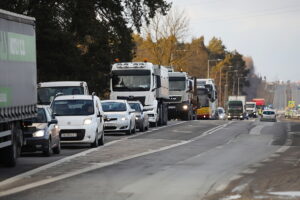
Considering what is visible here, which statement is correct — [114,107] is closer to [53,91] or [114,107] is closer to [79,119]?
[53,91]

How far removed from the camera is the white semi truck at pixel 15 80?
1964cm

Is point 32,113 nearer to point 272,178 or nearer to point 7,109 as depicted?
point 7,109

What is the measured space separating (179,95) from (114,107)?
27.7 meters

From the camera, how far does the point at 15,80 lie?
20.7 m

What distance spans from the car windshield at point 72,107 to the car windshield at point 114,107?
7.95m

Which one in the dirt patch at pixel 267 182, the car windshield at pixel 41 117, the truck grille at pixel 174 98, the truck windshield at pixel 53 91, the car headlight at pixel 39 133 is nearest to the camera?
the dirt patch at pixel 267 182

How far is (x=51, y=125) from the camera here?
25.8m

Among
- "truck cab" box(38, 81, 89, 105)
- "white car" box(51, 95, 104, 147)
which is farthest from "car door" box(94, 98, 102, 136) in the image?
"truck cab" box(38, 81, 89, 105)

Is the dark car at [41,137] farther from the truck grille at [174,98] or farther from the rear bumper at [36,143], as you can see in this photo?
the truck grille at [174,98]

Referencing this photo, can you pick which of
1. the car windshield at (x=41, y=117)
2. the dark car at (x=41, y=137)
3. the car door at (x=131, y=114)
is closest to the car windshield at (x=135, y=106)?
the car door at (x=131, y=114)

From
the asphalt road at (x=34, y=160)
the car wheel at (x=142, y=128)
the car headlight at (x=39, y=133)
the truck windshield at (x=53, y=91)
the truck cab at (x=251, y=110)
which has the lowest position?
the truck cab at (x=251, y=110)

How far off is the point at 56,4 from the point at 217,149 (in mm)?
25843

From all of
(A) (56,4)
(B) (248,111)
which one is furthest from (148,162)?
(B) (248,111)

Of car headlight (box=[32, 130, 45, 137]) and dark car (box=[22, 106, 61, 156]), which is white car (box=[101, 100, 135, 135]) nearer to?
dark car (box=[22, 106, 61, 156])
